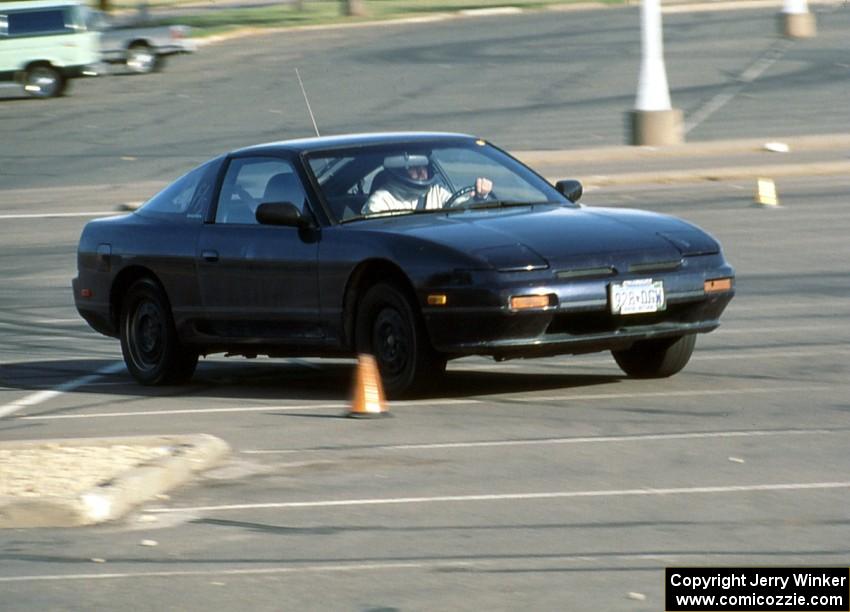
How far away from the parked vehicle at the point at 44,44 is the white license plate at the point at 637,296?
116 ft

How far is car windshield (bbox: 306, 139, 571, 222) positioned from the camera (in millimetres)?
11234

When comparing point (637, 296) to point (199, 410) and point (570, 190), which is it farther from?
point (199, 410)

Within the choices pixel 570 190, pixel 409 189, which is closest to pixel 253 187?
pixel 409 189

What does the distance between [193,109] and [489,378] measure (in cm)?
3031

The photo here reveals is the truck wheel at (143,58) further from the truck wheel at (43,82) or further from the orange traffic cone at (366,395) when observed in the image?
the orange traffic cone at (366,395)

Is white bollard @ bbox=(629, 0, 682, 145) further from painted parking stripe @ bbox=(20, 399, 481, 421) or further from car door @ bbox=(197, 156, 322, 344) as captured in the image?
painted parking stripe @ bbox=(20, 399, 481, 421)

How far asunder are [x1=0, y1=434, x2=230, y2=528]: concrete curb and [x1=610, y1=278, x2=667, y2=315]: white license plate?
2.20m

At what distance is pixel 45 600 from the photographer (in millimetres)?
6488

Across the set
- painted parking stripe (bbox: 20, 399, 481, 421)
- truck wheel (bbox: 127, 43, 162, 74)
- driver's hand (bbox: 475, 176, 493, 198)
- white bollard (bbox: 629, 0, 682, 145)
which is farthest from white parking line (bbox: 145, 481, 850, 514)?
truck wheel (bbox: 127, 43, 162, 74)

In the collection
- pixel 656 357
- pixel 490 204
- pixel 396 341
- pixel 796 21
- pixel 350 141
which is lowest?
pixel 656 357

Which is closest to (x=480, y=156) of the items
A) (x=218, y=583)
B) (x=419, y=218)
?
(x=419, y=218)

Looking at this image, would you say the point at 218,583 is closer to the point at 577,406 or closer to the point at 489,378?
the point at 577,406

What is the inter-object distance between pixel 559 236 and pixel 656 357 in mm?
1140

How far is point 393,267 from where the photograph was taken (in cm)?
1066
